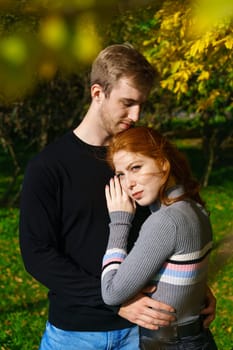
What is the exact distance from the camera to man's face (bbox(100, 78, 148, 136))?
202cm

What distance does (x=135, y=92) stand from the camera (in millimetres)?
2021

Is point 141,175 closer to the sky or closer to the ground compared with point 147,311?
closer to the sky

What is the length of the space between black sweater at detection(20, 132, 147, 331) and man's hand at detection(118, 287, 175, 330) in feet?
0.42

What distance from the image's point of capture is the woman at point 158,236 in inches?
73.4

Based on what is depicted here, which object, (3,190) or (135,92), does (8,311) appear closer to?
(135,92)

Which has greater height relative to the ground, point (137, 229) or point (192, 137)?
point (137, 229)

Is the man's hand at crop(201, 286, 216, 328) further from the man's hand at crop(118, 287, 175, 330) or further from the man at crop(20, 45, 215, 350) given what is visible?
the man's hand at crop(118, 287, 175, 330)

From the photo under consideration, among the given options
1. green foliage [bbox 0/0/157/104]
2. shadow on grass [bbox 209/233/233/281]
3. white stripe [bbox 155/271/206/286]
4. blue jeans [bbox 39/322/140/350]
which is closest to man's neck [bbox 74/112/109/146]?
A: white stripe [bbox 155/271/206/286]

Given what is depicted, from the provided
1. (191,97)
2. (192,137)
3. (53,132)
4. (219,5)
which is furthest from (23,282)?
(192,137)

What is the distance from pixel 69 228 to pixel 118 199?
22cm

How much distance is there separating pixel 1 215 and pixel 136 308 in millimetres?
8820

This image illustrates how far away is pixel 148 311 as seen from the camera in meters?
1.93

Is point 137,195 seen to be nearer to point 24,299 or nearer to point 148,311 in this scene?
point 148,311

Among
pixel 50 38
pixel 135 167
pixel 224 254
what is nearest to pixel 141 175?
pixel 135 167
